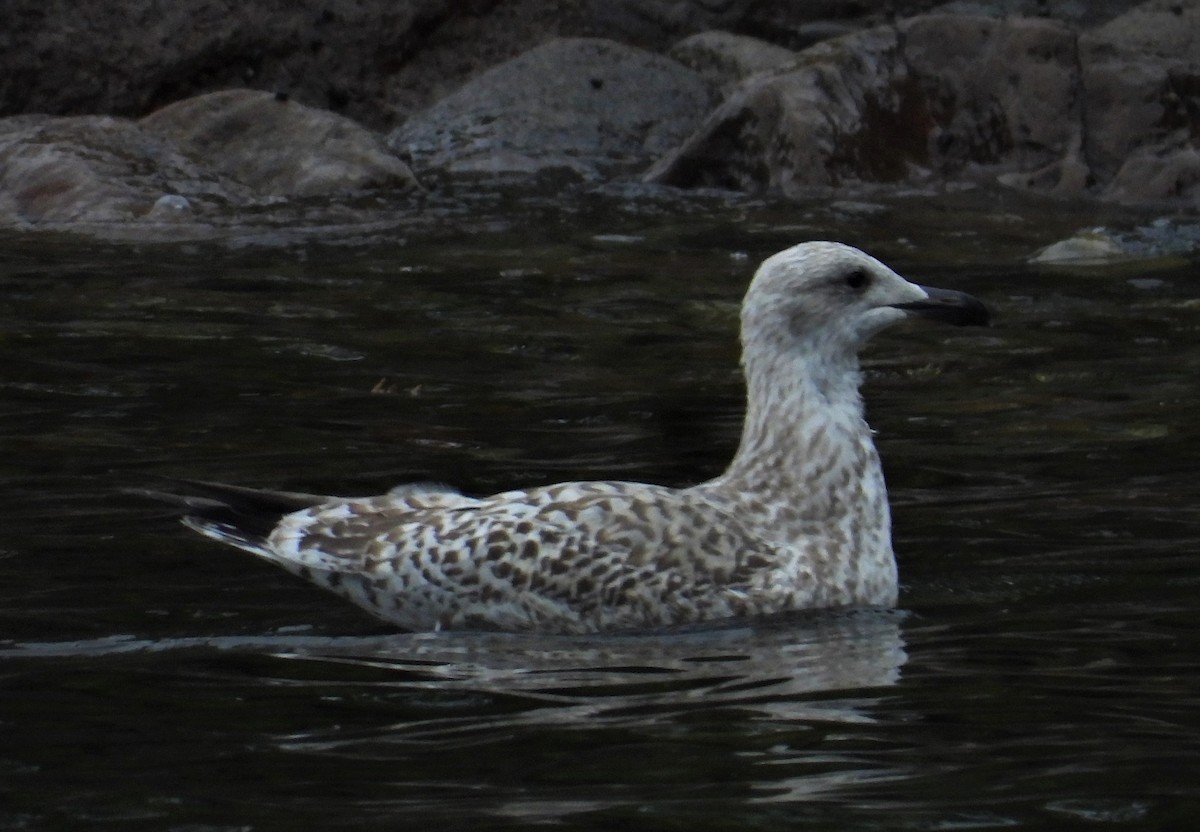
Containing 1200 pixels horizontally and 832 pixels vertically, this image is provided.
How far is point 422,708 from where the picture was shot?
5.50 m

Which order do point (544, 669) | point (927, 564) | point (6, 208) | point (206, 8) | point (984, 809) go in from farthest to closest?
point (206, 8), point (6, 208), point (927, 564), point (544, 669), point (984, 809)

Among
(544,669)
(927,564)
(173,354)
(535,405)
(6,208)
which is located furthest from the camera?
(6,208)

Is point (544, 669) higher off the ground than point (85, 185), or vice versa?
point (85, 185)

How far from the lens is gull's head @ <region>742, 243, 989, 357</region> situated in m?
7.05

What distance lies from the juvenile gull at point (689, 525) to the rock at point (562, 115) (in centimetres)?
941

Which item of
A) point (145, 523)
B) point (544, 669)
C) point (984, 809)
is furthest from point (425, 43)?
point (984, 809)

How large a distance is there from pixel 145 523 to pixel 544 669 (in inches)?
80.3

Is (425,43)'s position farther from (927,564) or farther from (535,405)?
(927,564)

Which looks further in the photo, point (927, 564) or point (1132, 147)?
point (1132, 147)

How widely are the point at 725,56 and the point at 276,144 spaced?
3.71 meters

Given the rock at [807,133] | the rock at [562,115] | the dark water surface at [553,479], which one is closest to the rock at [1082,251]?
the dark water surface at [553,479]

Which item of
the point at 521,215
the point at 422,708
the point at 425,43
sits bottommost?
the point at 422,708

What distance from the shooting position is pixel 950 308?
23.2ft

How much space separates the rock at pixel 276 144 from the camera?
50.3 ft
